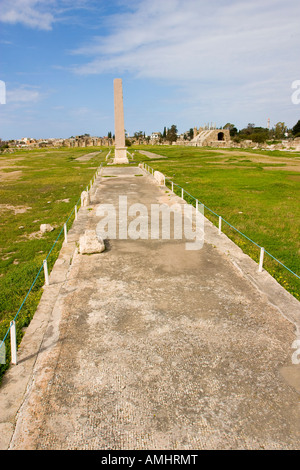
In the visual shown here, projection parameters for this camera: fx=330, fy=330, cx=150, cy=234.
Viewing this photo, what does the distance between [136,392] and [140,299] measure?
2.48m

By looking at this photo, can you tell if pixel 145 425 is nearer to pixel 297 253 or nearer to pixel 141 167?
pixel 297 253

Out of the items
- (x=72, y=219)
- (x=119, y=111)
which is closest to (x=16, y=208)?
(x=72, y=219)

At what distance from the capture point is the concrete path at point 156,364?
12.3ft

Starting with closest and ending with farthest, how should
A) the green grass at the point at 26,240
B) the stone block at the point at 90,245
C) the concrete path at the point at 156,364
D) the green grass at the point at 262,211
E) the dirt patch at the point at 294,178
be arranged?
the concrete path at the point at 156,364 → the green grass at the point at 26,240 → the stone block at the point at 90,245 → the green grass at the point at 262,211 → the dirt patch at the point at 294,178

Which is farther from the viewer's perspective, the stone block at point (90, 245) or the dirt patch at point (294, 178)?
the dirt patch at point (294, 178)

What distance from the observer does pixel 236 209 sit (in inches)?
613

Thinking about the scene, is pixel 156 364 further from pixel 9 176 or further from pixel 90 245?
pixel 9 176

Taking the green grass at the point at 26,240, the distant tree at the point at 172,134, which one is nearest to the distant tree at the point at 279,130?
the distant tree at the point at 172,134

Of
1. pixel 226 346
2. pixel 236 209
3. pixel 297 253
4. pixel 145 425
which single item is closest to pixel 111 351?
pixel 145 425

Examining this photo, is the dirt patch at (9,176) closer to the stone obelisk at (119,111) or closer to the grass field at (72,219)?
the grass field at (72,219)

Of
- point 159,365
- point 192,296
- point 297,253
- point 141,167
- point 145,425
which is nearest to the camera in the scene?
point 145,425

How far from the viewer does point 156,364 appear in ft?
15.8

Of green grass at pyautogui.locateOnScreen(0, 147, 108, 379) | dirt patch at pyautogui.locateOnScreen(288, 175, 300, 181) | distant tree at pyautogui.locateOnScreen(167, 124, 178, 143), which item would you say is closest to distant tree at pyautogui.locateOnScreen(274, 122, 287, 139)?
distant tree at pyautogui.locateOnScreen(167, 124, 178, 143)

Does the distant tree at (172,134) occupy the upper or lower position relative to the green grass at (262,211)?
upper
